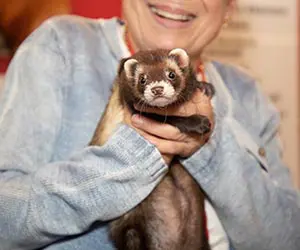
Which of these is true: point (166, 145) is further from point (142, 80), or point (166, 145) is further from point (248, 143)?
point (248, 143)

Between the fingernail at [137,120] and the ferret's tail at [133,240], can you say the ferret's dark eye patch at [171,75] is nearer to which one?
the fingernail at [137,120]

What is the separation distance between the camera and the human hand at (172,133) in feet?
3.00

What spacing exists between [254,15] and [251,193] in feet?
4.03

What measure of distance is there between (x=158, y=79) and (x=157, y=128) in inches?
3.7

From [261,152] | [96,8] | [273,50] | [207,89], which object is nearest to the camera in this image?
[207,89]

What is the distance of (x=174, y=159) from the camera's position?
3.31 ft

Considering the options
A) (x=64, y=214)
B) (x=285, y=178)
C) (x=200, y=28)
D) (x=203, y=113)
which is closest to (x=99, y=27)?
(x=200, y=28)

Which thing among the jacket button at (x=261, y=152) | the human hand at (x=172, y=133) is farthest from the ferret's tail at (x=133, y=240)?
the jacket button at (x=261, y=152)

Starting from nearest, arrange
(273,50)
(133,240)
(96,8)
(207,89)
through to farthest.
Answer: (133,240), (207,89), (96,8), (273,50)

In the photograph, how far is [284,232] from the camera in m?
1.14

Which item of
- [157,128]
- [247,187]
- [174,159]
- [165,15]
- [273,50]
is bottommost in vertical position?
[273,50]

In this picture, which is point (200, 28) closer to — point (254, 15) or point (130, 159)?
point (130, 159)

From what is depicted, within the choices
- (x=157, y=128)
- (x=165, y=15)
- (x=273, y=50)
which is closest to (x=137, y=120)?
(x=157, y=128)

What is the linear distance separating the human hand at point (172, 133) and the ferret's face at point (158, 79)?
3 centimetres
